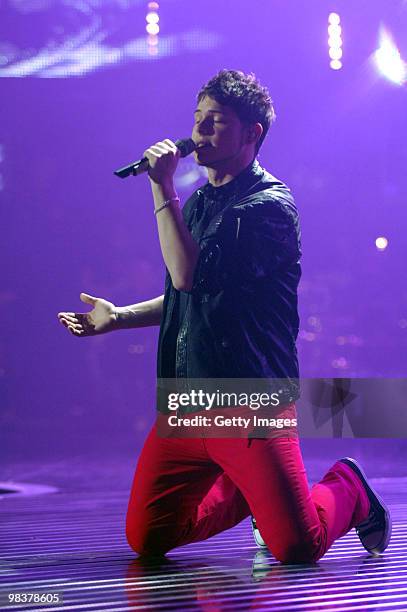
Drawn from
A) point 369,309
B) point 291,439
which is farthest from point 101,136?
point 291,439

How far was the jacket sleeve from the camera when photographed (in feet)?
6.47

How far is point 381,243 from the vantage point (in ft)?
11.7

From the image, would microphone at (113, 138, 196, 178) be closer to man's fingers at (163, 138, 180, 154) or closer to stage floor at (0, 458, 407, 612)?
man's fingers at (163, 138, 180, 154)

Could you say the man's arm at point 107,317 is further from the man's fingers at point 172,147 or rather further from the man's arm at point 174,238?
the man's fingers at point 172,147

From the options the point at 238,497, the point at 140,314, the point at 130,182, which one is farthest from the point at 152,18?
the point at 238,497

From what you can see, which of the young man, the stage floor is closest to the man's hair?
the young man

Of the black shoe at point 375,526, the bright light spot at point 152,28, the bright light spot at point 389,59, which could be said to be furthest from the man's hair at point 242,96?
the bright light spot at point 389,59

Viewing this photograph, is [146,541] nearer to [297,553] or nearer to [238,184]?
[297,553]

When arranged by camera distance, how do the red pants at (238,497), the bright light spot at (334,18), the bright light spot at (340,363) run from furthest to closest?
the bright light spot at (340,363) → the bright light spot at (334,18) → the red pants at (238,497)

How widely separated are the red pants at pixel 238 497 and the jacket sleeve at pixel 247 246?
1.22 feet

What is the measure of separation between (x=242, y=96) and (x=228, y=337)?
1.97 ft

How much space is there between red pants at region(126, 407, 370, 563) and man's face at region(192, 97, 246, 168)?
70 centimetres

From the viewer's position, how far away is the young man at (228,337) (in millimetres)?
1904

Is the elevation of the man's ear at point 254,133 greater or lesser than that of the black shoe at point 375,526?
greater
